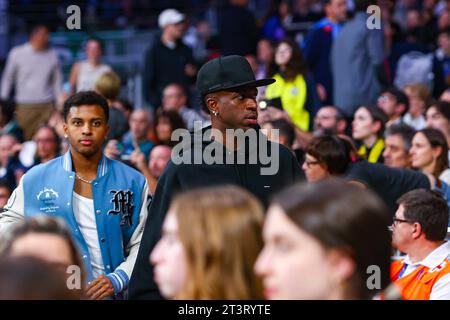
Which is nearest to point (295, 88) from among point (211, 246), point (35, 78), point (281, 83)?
point (281, 83)

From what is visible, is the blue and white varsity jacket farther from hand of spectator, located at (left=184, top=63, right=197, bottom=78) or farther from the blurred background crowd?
hand of spectator, located at (left=184, top=63, right=197, bottom=78)

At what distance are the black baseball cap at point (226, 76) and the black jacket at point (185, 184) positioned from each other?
1.07 feet

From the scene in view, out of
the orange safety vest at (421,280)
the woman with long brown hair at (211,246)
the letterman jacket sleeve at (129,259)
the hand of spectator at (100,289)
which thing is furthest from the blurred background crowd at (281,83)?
the woman with long brown hair at (211,246)

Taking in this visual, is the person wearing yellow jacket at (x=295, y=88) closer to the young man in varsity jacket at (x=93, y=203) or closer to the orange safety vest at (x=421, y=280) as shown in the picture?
the orange safety vest at (x=421, y=280)

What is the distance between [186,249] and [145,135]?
830 centimetres

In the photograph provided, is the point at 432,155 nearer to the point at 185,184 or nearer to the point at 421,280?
the point at 421,280

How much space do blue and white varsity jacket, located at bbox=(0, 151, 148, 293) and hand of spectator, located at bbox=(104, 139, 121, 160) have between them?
3.14 metres

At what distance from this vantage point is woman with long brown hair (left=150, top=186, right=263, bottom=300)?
3629 millimetres

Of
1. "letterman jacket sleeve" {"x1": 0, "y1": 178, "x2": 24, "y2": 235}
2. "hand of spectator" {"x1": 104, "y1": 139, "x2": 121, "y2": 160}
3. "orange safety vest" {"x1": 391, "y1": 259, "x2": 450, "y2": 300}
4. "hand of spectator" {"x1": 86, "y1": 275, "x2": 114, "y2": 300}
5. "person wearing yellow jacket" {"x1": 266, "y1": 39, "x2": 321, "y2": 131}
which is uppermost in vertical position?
"person wearing yellow jacket" {"x1": 266, "y1": 39, "x2": 321, "y2": 131}

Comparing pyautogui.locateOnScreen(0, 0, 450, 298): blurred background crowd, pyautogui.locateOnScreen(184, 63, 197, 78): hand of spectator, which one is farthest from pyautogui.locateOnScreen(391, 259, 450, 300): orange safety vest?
pyautogui.locateOnScreen(184, 63, 197, 78): hand of spectator

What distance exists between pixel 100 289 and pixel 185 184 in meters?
0.99

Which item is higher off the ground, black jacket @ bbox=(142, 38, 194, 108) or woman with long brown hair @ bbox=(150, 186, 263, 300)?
black jacket @ bbox=(142, 38, 194, 108)

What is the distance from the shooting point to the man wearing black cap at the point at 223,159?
5535 millimetres

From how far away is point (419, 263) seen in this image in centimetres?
683
